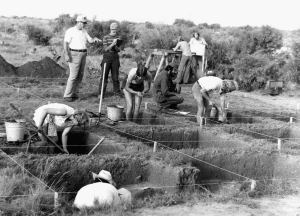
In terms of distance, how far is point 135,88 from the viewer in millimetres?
11859

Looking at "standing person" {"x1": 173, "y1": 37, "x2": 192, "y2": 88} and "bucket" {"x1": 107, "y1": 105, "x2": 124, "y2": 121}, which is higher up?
"standing person" {"x1": 173, "y1": 37, "x2": 192, "y2": 88}

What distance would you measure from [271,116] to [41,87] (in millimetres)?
6261

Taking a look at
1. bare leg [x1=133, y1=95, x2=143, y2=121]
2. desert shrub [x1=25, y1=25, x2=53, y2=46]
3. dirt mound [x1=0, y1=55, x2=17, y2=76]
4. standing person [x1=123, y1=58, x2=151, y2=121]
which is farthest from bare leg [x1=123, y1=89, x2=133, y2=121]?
desert shrub [x1=25, y1=25, x2=53, y2=46]

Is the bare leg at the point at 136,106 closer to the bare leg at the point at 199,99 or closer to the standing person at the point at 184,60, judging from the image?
the bare leg at the point at 199,99

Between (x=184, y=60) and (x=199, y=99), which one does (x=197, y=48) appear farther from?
(x=199, y=99)

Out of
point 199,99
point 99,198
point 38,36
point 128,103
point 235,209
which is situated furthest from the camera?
point 38,36

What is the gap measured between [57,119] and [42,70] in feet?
32.3

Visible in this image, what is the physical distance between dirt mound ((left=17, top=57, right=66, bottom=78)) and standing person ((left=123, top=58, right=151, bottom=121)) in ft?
23.1

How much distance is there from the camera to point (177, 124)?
11.7m

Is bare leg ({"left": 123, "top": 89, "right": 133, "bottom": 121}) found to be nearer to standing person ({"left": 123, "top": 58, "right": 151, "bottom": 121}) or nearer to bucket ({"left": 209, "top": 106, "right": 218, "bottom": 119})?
standing person ({"left": 123, "top": 58, "right": 151, "bottom": 121})

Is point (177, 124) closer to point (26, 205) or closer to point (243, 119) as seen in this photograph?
point (243, 119)

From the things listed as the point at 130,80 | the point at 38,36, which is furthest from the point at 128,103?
the point at 38,36

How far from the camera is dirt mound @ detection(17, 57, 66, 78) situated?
18.2 metres

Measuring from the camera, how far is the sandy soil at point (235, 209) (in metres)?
6.79
